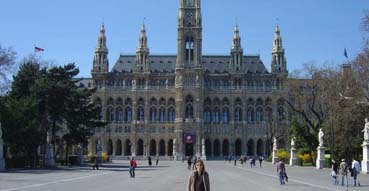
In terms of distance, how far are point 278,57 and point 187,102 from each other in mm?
24137

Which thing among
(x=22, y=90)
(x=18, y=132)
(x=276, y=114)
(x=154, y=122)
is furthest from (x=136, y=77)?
(x=18, y=132)

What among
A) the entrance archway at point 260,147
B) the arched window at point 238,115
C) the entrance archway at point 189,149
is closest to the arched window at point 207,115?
the arched window at point 238,115

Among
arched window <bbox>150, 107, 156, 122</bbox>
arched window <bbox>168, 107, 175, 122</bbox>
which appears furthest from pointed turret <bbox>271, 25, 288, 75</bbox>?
arched window <bbox>150, 107, 156, 122</bbox>

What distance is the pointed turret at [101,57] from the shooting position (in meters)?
124

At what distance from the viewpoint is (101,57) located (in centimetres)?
12481

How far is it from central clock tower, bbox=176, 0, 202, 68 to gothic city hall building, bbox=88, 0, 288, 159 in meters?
0.22

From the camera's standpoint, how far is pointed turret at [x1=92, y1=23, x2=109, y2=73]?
12356 centimetres

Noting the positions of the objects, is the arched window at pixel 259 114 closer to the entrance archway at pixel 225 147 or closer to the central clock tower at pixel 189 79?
the entrance archway at pixel 225 147

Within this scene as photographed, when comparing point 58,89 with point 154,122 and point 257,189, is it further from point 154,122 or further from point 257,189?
point 154,122

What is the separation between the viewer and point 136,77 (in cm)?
12206

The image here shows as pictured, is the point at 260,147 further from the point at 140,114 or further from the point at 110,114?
the point at 110,114

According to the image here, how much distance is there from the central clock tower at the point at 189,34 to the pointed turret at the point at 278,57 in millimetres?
18210

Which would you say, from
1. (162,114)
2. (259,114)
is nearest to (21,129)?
(162,114)

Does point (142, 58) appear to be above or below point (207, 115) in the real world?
above
